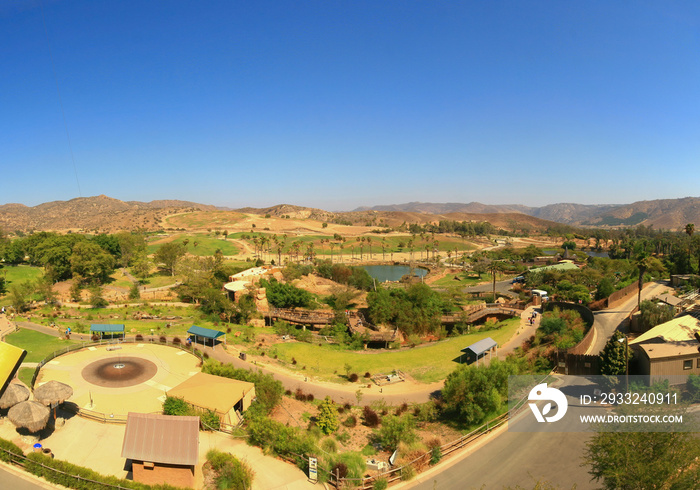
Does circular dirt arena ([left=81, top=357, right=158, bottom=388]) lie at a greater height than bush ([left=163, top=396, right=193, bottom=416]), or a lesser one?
lesser

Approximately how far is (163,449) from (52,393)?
30.0 feet

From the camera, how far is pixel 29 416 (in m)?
18.2

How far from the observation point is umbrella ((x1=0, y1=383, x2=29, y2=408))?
19.1 m

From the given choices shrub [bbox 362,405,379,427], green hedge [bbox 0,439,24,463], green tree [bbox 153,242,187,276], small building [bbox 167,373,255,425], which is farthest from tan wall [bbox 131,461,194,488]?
green tree [bbox 153,242,187,276]

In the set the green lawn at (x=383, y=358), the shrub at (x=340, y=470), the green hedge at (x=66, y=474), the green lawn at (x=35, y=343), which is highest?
the green lawn at (x=35, y=343)

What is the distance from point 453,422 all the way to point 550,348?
45.7ft

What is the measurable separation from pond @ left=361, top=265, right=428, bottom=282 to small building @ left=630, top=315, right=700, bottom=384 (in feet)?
218

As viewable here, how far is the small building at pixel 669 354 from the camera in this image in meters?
23.2

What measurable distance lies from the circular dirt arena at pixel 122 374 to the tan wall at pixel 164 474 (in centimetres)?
671

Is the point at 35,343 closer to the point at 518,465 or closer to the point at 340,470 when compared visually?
the point at 340,470

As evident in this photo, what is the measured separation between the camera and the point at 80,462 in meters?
17.2

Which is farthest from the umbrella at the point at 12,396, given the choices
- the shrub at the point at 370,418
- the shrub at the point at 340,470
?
the shrub at the point at 370,418

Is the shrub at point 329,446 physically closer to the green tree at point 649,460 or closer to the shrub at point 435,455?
the shrub at point 435,455

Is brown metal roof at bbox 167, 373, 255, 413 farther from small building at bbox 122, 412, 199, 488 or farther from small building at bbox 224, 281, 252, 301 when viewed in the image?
small building at bbox 224, 281, 252, 301
